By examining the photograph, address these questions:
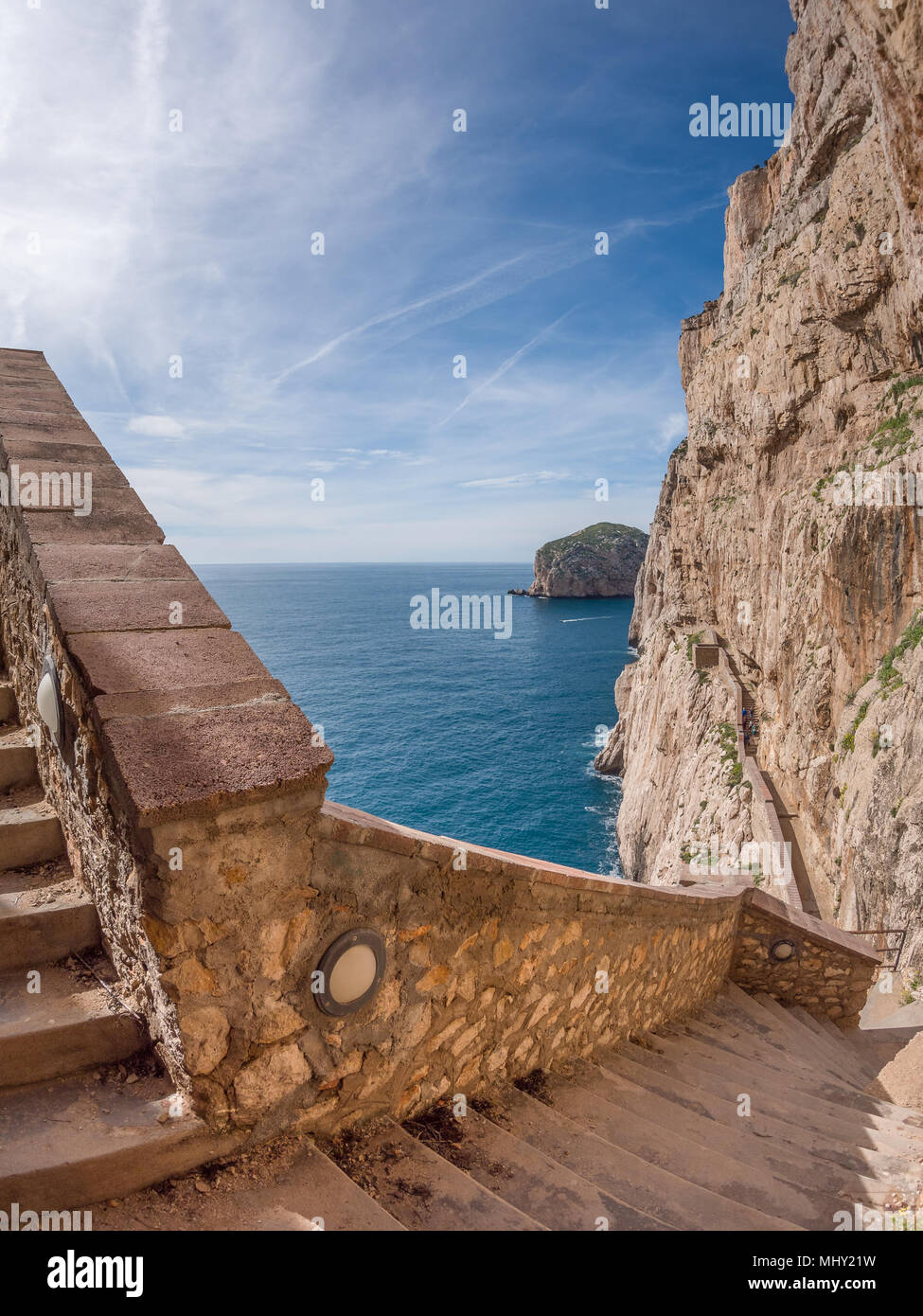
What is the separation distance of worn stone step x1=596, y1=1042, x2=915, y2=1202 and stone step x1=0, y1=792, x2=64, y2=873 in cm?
350

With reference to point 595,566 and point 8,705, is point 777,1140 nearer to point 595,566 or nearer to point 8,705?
point 8,705

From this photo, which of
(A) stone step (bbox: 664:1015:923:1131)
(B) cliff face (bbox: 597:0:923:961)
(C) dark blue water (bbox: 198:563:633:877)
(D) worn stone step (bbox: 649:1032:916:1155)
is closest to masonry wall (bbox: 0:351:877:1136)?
(D) worn stone step (bbox: 649:1032:916:1155)

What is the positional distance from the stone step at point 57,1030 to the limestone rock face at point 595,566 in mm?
110007

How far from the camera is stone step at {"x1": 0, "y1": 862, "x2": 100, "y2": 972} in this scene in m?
2.66

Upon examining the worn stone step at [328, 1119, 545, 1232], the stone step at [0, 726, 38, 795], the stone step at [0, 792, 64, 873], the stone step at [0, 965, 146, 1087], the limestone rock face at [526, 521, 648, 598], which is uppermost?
the limestone rock face at [526, 521, 648, 598]

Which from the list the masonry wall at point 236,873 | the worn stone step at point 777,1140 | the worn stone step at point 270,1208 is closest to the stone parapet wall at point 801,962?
the worn stone step at point 777,1140

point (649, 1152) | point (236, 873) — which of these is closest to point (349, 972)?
point (236, 873)

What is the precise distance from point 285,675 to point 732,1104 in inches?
2317

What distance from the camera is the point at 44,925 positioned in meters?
2.71

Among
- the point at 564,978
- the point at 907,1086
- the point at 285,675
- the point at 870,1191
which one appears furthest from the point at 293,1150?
the point at 285,675

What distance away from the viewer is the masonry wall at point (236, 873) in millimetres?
2111

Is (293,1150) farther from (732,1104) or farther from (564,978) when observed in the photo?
(732,1104)

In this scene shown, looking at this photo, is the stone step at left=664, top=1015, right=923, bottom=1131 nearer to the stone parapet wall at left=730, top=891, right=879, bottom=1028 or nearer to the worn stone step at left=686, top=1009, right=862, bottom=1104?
the worn stone step at left=686, top=1009, right=862, bottom=1104

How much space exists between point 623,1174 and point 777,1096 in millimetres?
2361
